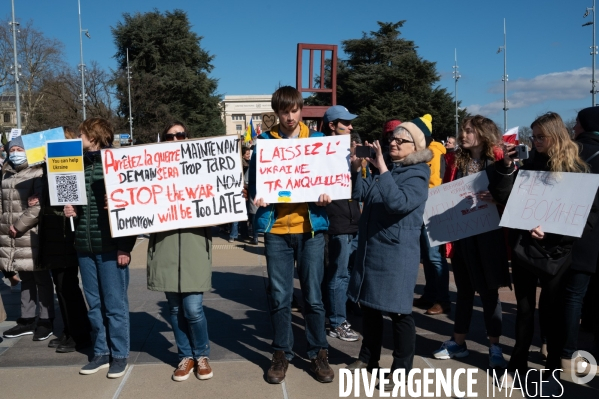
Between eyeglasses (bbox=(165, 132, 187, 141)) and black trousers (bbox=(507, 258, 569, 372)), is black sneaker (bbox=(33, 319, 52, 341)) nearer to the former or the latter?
eyeglasses (bbox=(165, 132, 187, 141))

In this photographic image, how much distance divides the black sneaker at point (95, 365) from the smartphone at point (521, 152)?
350 cm

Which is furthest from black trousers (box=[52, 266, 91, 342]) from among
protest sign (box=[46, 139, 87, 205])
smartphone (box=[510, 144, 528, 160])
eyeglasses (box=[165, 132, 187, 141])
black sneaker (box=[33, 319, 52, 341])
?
smartphone (box=[510, 144, 528, 160])

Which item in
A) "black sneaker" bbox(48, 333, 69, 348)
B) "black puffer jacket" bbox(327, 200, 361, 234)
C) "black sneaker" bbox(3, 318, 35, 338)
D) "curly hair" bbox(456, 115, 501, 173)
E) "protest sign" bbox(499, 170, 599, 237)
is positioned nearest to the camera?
"protest sign" bbox(499, 170, 599, 237)

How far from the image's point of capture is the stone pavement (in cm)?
388

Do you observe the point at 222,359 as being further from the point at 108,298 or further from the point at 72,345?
the point at 72,345

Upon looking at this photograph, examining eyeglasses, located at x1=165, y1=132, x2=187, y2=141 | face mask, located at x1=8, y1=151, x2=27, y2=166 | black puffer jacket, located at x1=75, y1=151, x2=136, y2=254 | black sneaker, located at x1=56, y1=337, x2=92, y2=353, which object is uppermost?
eyeglasses, located at x1=165, y1=132, x2=187, y2=141

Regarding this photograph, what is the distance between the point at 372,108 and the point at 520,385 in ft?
153

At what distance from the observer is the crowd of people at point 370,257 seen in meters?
3.77

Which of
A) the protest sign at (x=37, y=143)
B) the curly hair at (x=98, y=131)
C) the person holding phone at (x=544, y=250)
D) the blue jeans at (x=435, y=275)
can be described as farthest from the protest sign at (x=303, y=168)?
the blue jeans at (x=435, y=275)

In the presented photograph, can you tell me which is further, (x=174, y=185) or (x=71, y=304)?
(x=71, y=304)

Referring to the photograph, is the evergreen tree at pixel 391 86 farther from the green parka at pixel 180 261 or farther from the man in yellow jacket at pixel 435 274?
the green parka at pixel 180 261

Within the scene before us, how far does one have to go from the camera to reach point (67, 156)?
427 cm

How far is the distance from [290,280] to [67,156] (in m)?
2.00

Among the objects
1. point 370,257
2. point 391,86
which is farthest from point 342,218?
point 391,86
